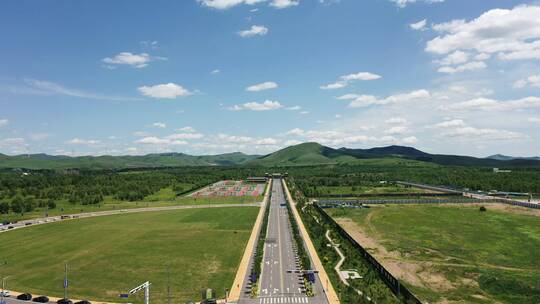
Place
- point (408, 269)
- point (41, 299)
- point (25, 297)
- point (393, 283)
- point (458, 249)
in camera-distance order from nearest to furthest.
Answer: point (41, 299), point (25, 297), point (393, 283), point (408, 269), point (458, 249)

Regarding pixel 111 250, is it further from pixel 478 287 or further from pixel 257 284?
pixel 478 287

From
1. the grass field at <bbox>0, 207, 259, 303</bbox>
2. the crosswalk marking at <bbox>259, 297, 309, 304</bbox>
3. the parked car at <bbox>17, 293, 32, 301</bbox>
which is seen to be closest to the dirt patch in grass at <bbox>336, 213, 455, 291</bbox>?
the crosswalk marking at <bbox>259, 297, 309, 304</bbox>

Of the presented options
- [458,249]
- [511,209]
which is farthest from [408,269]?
[511,209]

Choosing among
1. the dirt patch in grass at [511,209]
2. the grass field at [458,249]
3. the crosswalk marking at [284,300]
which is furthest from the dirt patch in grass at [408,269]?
the dirt patch in grass at [511,209]

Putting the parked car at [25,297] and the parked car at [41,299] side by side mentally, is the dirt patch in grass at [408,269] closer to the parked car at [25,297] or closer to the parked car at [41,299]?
the parked car at [41,299]

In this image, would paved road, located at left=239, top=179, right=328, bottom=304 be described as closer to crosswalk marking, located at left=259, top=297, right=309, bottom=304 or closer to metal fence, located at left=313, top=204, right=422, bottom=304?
crosswalk marking, located at left=259, top=297, right=309, bottom=304

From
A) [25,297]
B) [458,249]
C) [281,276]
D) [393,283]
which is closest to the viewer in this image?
[25,297]

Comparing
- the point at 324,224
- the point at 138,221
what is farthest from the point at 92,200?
the point at 324,224

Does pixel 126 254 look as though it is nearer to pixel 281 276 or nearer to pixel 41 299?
pixel 41 299
